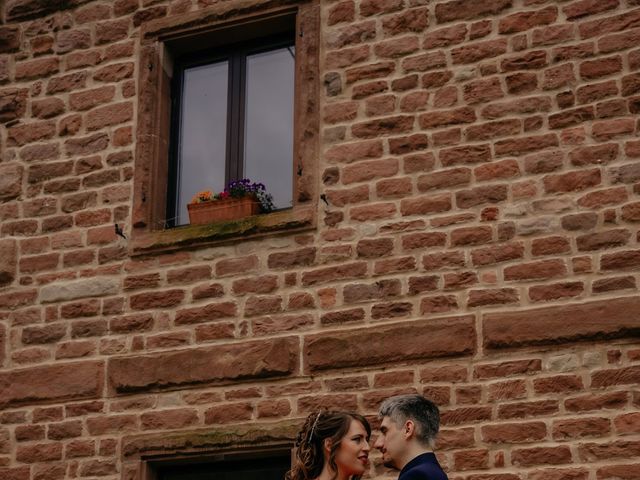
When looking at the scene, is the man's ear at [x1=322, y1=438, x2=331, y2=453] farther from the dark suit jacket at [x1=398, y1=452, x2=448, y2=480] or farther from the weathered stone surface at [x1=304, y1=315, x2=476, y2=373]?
the weathered stone surface at [x1=304, y1=315, x2=476, y2=373]

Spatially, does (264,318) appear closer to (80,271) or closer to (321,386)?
(321,386)

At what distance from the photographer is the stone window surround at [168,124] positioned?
8.03 m

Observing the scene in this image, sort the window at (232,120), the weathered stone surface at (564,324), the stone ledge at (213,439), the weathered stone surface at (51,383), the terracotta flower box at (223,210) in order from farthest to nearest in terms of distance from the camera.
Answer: the window at (232,120)
the terracotta flower box at (223,210)
the weathered stone surface at (51,383)
the stone ledge at (213,439)
the weathered stone surface at (564,324)

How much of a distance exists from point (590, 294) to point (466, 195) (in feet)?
3.45

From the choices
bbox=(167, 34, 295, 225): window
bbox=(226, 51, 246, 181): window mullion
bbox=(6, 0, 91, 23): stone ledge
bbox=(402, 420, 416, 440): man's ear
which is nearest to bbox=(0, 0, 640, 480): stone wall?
bbox=(167, 34, 295, 225): window

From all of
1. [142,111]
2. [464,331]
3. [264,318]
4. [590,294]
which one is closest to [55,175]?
[142,111]

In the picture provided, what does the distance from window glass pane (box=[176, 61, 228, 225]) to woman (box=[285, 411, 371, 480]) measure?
314 cm

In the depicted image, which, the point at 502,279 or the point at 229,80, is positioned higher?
the point at 229,80

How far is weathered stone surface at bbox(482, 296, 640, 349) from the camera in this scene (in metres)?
6.92

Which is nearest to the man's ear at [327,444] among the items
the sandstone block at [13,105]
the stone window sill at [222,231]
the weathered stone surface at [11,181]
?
the stone window sill at [222,231]

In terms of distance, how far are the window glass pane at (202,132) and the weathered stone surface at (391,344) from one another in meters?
1.69

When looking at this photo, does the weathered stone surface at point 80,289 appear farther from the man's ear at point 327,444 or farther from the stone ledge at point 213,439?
the man's ear at point 327,444

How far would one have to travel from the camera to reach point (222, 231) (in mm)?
8109

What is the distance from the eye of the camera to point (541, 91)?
7.63 meters
